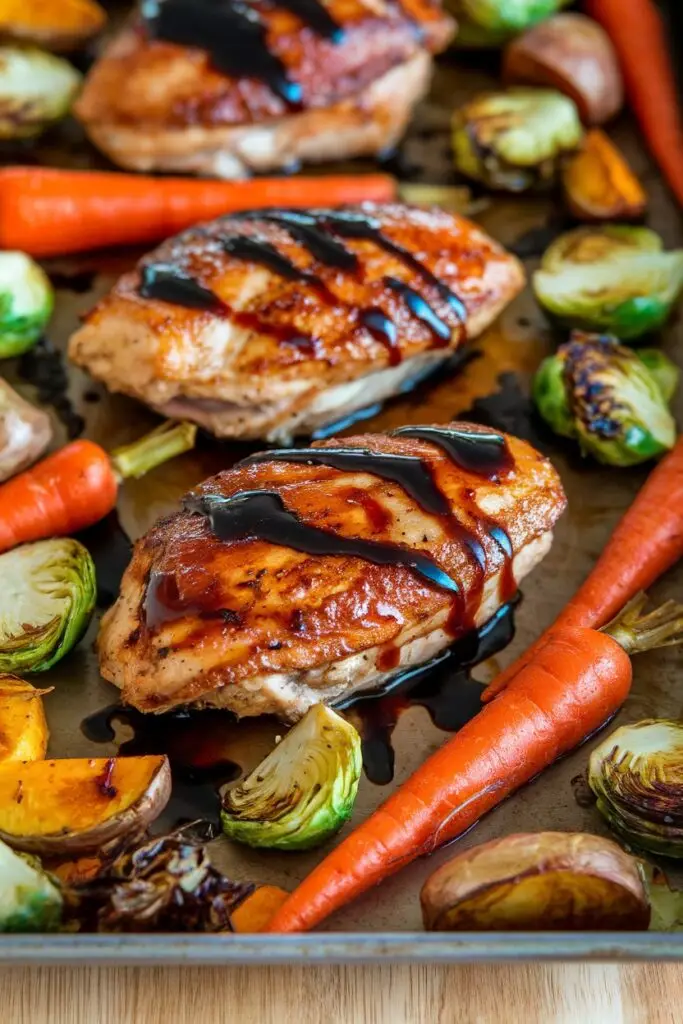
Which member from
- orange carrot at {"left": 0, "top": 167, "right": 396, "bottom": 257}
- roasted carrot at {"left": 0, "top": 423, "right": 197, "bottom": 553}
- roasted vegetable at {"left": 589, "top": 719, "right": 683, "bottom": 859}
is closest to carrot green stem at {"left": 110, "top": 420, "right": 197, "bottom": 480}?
roasted carrot at {"left": 0, "top": 423, "right": 197, "bottom": 553}

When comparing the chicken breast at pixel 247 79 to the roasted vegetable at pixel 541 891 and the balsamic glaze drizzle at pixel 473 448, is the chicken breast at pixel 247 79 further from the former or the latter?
the roasted vegetable at pixel 541 891

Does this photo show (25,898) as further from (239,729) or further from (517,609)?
(517,609)

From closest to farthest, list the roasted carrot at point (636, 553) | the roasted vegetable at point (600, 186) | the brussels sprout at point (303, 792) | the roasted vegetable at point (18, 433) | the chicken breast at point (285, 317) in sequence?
1. the brussels sprout at point (303, 792)
2. the roasted carrot at point (636, 553)
3. the roasted vegetable at point (18, 433)
4. the chicken breast at point (285, 317)
5. the roasted vegetable at point (600, 186)

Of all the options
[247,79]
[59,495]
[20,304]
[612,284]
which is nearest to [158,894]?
[59,495]

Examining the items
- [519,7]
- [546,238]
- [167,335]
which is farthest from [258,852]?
[519,7]

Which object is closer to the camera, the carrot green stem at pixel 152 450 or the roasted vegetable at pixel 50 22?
the carrot green stem at pixel 152 450

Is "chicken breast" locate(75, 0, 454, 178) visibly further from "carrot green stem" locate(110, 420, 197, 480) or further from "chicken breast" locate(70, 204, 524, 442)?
"carrot green stem" locate(110, 420, 197, 480)

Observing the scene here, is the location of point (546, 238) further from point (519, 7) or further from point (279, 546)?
point (279, 546)

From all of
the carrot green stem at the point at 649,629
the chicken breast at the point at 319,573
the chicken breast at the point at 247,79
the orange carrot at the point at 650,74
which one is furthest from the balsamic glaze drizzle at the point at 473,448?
the orange carrot at the point at 650,74
